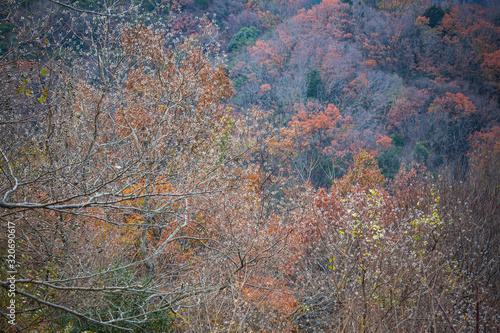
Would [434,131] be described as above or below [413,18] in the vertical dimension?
below

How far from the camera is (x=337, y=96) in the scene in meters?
29.1

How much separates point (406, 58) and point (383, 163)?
1575 cm

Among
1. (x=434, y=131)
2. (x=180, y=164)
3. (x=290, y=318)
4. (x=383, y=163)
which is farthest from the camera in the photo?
(x=434, y=131)

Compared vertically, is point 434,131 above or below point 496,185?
below

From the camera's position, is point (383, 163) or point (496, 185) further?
point (383, 163)

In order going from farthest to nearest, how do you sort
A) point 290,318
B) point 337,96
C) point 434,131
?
point 337,96 → point 434,131 → point 290,318

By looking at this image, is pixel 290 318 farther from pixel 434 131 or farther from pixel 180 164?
pixel 434 131

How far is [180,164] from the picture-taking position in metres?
6.28

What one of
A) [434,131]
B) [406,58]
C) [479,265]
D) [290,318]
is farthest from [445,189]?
[406,58]

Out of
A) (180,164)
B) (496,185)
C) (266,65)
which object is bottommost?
(266,65)

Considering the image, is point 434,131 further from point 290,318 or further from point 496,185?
point 290,318

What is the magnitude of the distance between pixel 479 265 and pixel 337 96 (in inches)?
939

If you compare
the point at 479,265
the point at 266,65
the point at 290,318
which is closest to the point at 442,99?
the point at 266,65

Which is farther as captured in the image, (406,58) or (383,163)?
(406,58)
